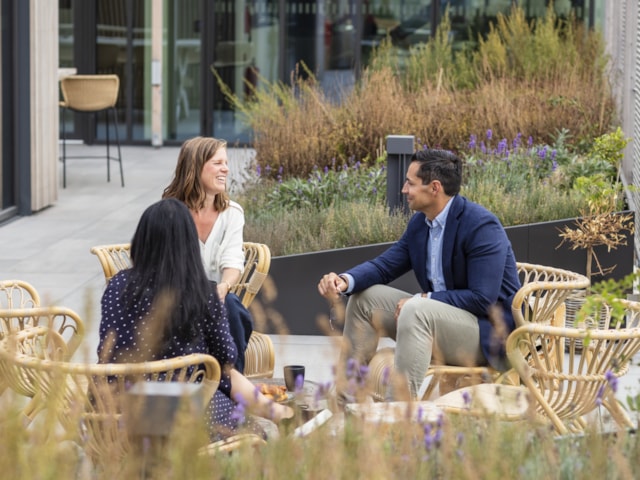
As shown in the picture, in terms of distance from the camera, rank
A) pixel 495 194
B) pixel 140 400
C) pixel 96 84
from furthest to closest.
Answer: pixel 96 84 → pixel 495 194 → pixel 140 400

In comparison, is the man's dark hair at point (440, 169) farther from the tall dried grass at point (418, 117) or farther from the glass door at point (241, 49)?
the glass door at point (241, 49)

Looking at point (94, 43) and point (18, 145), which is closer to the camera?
point (18, 145)

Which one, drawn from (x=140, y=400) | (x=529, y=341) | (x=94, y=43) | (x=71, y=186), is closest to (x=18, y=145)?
(x=71, y=186)

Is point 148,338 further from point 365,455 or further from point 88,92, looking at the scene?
point 88,92

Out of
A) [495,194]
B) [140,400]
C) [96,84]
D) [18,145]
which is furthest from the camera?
[96,84]

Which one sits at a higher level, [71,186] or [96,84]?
[96,84]

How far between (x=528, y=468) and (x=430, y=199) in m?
2.29

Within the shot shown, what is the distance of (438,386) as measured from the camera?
16.4 ft

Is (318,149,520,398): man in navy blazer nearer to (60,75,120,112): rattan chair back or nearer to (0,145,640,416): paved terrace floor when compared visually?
(0,145,640,416): paved terrace floor

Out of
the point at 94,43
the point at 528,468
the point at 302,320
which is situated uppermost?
the point at 94,43

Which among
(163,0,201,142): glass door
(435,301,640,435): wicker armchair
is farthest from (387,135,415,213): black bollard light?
(163,0,201,142): glass door

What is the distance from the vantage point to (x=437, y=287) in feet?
16.4

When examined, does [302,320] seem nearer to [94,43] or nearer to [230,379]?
[230,379]

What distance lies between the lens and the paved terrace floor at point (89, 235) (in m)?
6.65
